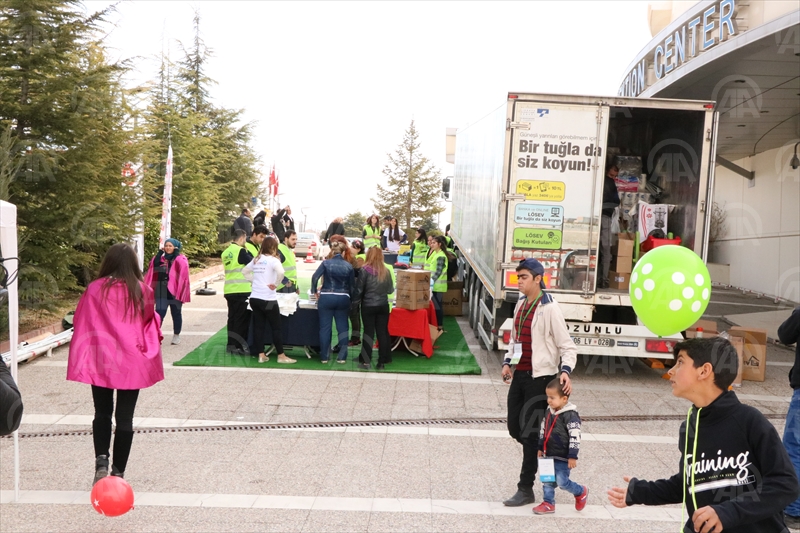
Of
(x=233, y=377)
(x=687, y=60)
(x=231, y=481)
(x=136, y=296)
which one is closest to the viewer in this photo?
(x=136, y=296)

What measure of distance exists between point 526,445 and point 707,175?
6340mm

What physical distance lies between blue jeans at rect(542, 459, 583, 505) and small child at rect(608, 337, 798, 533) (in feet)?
8.21

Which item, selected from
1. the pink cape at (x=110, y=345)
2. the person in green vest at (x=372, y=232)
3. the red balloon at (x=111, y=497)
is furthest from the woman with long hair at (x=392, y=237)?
the red balloon at (x=111, y=497)

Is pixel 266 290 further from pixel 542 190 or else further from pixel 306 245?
pixel 306 245

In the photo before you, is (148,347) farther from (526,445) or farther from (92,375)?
(526,445)

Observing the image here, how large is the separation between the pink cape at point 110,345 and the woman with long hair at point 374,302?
5.46 m

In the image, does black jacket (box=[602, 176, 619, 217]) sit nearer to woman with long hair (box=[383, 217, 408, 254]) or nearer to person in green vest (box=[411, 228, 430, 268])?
person in green vest (box=[411, 228, 430, 268])

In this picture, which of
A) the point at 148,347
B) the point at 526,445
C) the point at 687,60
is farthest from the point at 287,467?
the point at 687,60

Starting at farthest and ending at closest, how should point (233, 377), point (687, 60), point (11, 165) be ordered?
point (687, 60)
point (11, 165)
point (233, 377)

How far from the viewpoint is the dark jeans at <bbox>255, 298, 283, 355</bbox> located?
11.2 meters

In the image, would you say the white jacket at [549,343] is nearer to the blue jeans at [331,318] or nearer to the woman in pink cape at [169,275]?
the blue jeans at [331,318]

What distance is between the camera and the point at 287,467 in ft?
22.4

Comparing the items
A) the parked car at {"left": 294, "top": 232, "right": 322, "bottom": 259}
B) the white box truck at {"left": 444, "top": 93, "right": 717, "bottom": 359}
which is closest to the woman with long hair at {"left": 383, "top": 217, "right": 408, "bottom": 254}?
the parked car at {"left": 294, "top": 232, "right": 322, "bottom": 259}

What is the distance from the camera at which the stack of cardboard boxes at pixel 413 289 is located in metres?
12.0
